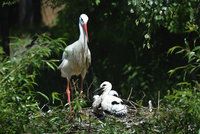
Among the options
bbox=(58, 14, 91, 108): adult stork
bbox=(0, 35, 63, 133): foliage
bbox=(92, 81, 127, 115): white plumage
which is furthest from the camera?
bbox=(58, 14, 91, 108): adult stork

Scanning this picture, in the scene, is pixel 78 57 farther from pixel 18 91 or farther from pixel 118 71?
pixel 18 91

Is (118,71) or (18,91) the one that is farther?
(118,71)

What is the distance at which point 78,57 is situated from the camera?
994 centimetres

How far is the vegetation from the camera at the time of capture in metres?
6.68

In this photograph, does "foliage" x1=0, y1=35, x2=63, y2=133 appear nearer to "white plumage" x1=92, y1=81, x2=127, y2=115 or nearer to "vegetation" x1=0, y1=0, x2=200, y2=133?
"vegetation" x1=0, y1=0, x2=200, y2=133

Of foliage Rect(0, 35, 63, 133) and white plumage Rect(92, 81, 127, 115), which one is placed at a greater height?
foliage Rect(0, 35, 63, 133)

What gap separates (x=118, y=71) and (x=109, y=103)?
438 cm

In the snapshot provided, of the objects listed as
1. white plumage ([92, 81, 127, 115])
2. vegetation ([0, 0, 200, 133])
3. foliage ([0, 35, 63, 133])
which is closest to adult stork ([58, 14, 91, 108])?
vegetation ([0, 0, 200, 133])

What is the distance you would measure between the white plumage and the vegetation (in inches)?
4.0

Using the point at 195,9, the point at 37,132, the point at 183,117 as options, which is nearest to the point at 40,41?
the point at 37,132

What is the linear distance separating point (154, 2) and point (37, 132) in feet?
8.68

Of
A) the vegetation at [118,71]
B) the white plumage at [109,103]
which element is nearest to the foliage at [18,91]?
the vegetation at [118,71]

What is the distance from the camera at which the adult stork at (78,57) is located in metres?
9.70

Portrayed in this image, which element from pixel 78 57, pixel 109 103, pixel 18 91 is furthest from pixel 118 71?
pixel 18 91
